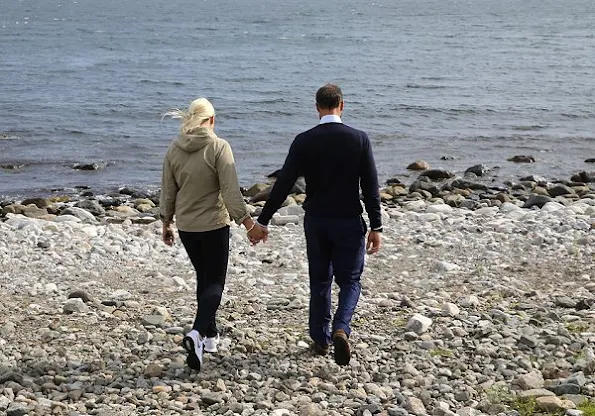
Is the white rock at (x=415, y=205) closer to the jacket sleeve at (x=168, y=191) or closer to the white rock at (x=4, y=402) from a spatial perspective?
the jacket sleeve at (x=168, y=191)

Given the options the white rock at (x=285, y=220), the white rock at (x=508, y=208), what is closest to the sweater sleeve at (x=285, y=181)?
the white rock at (x=285, y=220)

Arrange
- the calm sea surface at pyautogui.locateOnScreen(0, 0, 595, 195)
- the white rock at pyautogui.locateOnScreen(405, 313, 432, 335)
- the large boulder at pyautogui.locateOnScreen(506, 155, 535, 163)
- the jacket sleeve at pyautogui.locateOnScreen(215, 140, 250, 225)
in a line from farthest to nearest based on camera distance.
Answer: the calm sea surface at pyautogui.locateOnScreen(0, 0, 595, 195) → the large boulder at pyautogui.locateOnScreen(506, 155, 535, 163) → the white rock at pyautogui.locateOnScreen(405, 313, 432, 335) → the jacket sleeve at pyautogui.locateOnScreen(215, 140, 250, 225)

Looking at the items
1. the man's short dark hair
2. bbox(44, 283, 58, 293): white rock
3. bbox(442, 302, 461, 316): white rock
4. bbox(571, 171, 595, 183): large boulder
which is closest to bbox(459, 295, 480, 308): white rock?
bbox(442, 302, 461, 316): white rock

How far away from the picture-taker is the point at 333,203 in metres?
7.48

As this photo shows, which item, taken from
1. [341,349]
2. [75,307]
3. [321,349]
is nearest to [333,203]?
[341,349]

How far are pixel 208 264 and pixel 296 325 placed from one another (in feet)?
5.07

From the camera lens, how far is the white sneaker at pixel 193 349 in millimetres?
7473

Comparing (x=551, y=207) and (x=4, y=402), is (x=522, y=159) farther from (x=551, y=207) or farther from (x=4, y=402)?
(x=4, y=402)

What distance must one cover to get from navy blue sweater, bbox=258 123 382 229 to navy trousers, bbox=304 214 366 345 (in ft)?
0.29

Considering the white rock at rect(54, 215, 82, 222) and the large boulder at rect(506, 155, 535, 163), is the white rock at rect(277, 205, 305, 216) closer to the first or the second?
the white rock at rect(54, 215, 82, 222)

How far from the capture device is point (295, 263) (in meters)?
11.9

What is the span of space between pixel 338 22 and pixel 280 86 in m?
56.3

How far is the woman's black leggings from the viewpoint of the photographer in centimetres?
754

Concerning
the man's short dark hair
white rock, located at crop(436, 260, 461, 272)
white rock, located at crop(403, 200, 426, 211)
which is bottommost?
white rock, located at crop(403, 200, 426, 211)
